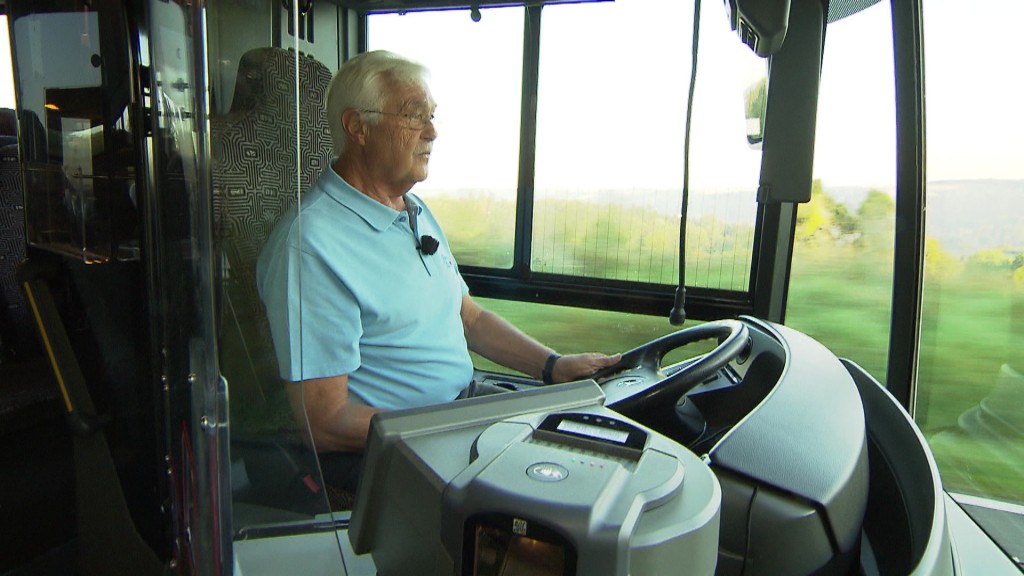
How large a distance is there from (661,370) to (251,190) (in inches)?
45.8

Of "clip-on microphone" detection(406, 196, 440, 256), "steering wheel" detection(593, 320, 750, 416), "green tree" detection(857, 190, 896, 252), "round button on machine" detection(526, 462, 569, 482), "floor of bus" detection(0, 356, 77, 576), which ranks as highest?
"green tree" detection(857, 190, 896, 252)

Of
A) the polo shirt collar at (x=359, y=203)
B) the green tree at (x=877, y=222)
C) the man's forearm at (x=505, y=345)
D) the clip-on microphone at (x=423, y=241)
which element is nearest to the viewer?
the polo shirt collar at (x=359, y=203)

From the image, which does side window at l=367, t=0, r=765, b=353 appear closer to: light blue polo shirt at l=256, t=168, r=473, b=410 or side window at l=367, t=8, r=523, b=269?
side window at l=367, t=8, r=523, b=269

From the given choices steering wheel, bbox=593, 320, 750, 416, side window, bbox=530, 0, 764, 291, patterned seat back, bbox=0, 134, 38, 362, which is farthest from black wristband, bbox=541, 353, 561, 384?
patterned seat back, bbox=0, 134, 38, 362

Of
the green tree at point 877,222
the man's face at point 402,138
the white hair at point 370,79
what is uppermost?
the white hair at point 370,79

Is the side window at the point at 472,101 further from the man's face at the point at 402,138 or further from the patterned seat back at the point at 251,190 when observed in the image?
the patterned seat back at the point at 251,190

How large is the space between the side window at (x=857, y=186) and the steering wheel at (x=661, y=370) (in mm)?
416

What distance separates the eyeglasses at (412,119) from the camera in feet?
5.11

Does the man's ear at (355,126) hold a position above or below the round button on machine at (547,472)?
above

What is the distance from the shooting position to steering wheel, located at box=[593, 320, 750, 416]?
131 centimetres

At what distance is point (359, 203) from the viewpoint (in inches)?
58.4

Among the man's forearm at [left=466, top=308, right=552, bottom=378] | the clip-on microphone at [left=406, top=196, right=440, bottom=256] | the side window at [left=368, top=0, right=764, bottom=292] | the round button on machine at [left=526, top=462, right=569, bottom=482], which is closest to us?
the round button on machine at [left=526, top=462, right=569, bottom=482]

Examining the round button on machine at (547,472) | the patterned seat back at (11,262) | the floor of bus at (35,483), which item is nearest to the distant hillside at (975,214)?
the round button on machine at (547,472)

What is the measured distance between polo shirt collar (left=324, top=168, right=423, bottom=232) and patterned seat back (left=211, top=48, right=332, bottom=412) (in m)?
0.68
